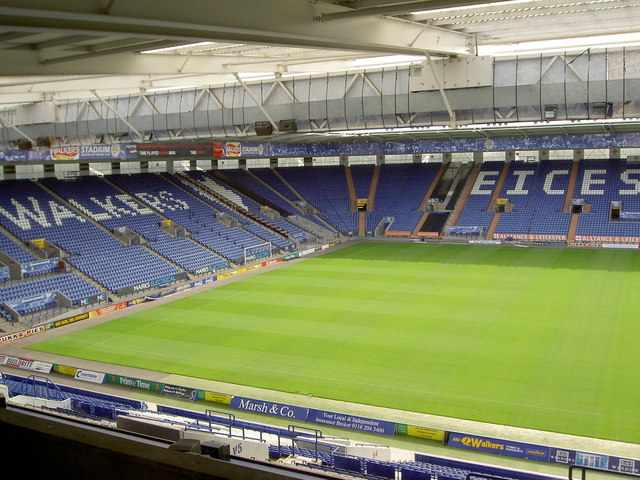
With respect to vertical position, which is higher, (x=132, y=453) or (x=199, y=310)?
(x=132, y=453)

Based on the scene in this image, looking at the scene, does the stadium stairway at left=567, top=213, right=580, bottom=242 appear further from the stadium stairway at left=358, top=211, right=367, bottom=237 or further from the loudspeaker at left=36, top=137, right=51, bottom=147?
the loudspeaker at left=36, top=137, right=51, bottom=147

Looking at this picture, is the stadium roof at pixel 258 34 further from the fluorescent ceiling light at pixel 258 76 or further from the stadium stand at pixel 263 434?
the stadium stand at pixel 263 434

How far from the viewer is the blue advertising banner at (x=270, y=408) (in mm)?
16781

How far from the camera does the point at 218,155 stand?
42656 millimetres

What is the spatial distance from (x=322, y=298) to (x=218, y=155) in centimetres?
1692

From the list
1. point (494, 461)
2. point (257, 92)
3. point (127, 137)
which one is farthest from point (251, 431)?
point (127, 137)

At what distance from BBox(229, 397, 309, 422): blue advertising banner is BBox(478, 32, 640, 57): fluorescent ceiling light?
19118mm

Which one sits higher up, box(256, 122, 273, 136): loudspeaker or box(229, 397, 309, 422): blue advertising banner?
box(256, 122, 273, 136): loudspeaker

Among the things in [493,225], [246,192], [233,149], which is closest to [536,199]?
[493,225]

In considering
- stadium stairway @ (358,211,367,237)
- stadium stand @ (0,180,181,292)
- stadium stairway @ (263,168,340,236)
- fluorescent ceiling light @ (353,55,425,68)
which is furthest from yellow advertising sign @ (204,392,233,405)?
stadium stairway @ (358,211,367,237)

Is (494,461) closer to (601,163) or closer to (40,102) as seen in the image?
(40,102)

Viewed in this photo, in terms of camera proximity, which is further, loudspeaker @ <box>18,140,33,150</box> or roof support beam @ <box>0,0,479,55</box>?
loudspeaker @ <box>18,140,33,150</box>

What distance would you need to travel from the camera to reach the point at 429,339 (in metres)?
22.8

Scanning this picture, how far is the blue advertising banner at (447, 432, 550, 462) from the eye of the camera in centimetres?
1400
